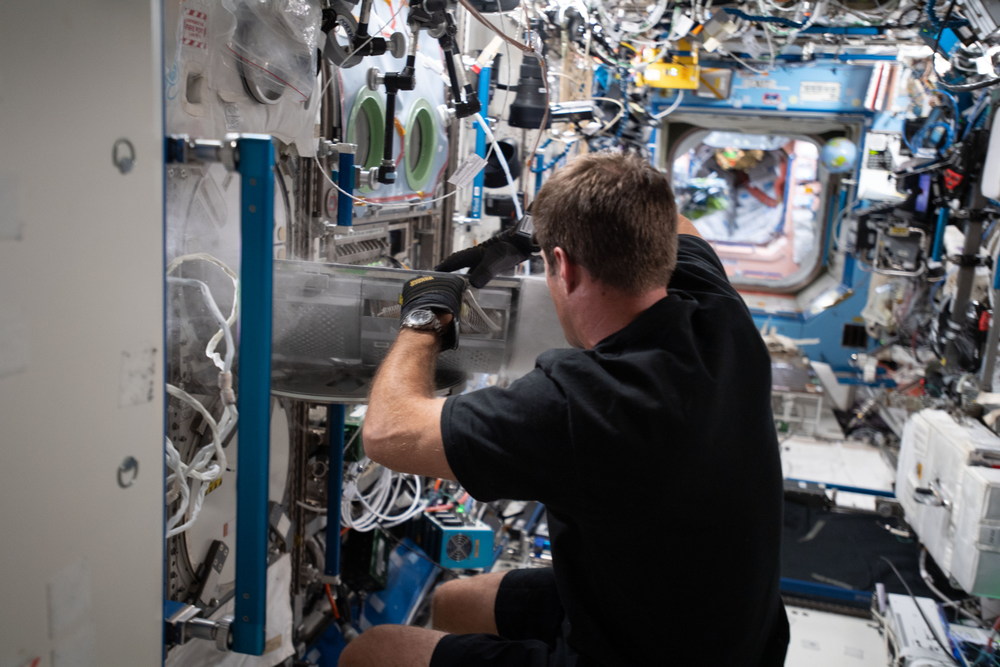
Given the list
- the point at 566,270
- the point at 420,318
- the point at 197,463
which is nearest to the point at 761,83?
the point at 566,270


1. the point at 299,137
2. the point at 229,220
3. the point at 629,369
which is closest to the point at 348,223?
the point at 299,137

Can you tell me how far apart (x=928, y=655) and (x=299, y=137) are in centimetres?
335

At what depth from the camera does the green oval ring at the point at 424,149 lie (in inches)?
129

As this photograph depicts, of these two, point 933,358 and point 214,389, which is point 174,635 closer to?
point 214,389

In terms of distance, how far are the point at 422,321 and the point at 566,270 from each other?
35 centimetres

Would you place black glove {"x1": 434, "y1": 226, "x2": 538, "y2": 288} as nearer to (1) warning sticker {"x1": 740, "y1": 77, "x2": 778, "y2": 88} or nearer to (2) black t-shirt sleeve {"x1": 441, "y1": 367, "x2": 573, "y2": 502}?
(2) black t-shirt sleeve {"x1": 441, "y1": 367, "x2": 573, "y2": 502}

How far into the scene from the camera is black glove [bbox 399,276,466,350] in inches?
66.8

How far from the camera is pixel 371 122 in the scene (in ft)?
9.44

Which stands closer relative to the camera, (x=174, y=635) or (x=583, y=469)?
(x=174, y=635)

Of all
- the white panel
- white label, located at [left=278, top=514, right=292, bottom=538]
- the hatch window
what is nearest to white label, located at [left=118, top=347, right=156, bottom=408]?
the white panel

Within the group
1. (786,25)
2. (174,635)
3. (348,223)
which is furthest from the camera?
(786,25)

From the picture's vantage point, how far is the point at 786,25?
4.53 meters

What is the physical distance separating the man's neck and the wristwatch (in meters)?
0.34

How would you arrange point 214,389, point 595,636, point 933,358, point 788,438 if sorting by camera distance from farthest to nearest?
1. point 788,438
2. point 933,358
3. point 214,389
4. point 595,636
